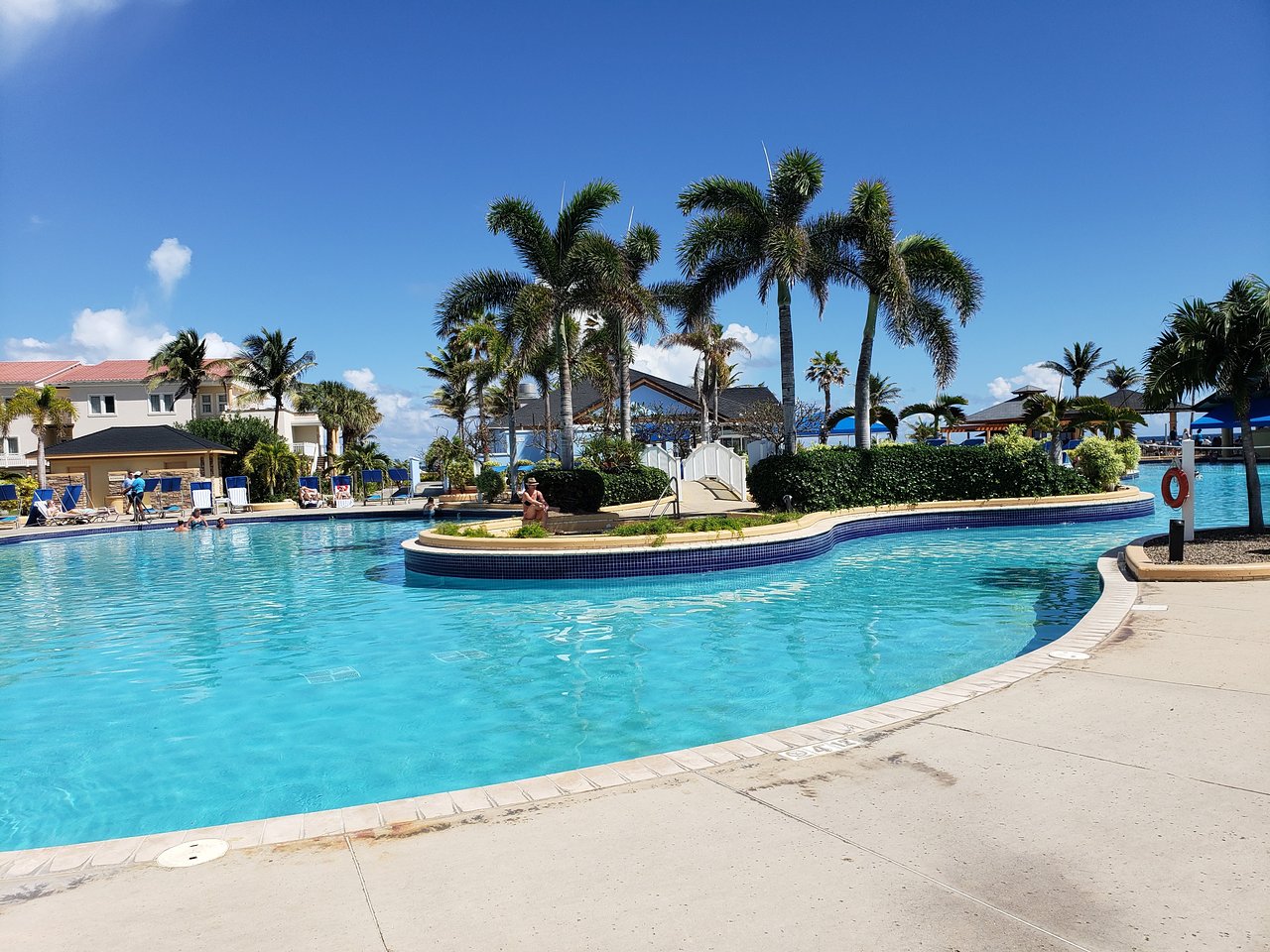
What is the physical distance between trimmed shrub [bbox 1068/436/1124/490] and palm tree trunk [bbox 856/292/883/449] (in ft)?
19.7

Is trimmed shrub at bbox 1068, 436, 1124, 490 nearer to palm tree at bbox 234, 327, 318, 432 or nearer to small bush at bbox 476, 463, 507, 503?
small bush at bbox 476, 463, 507, 503

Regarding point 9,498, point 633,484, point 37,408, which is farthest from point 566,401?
point 37,408

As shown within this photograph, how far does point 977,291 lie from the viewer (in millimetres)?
21625

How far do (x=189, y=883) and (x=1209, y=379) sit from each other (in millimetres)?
13976

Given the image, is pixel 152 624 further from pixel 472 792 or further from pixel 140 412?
pixel 140 412

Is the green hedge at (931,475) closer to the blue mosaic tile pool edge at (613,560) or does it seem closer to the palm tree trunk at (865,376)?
the palm tree trunk at (865,376)

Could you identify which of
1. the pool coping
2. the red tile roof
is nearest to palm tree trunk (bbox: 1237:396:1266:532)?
the pool coping

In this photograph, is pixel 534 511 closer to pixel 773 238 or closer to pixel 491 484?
pixel 773 238

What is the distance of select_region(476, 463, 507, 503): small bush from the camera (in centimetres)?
2788

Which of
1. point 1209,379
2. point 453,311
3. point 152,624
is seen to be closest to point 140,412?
point 453,311

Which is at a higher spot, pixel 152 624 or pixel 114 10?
pixel 114 10

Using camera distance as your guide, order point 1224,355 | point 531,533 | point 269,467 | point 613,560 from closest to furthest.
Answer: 1. point 1224,355
2. point 613,560
3. point 531,533
4. point 269,467

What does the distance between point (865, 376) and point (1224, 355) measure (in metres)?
9.79

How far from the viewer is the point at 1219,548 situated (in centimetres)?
1084
